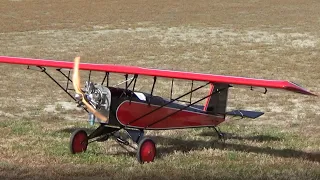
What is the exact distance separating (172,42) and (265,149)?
23755mm

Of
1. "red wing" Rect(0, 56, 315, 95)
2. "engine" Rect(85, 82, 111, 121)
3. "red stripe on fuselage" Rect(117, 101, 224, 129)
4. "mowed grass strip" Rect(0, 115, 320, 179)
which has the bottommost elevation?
"mowed grass strip" Rect(0, 115, 320, 179)

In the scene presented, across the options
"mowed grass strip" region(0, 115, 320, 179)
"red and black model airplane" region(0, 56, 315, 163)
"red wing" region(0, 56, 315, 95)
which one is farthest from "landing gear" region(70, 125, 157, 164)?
"red wing" region(0, 56, 315, 95)

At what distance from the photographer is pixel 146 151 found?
876 cm

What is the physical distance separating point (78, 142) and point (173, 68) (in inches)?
585

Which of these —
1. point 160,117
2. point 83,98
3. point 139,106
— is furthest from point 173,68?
point 83,98

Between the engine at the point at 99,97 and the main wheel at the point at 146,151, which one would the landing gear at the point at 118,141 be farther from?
the engine at the point at 99,97

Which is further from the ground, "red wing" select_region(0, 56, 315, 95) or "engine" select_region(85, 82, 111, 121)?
"red wing" select_region(0, 56, 315, 95)

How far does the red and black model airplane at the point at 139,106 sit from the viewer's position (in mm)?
8477

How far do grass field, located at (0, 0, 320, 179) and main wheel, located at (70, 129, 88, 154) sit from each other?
0.14 metres

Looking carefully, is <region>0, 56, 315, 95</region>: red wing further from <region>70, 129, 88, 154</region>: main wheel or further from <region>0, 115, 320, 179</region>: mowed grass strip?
<region>0, 115, 320, 179</region>: mowed grass strip

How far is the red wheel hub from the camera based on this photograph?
870 cm

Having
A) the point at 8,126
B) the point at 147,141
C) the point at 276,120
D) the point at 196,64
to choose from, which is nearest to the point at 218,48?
the point at 196,64

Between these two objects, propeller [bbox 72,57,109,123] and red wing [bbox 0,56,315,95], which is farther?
propeller [bbox 72,57,109,123]

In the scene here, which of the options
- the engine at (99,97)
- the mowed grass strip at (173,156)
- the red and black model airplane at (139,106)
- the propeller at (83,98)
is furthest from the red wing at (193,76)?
the mowed grass strip at (173,156)
